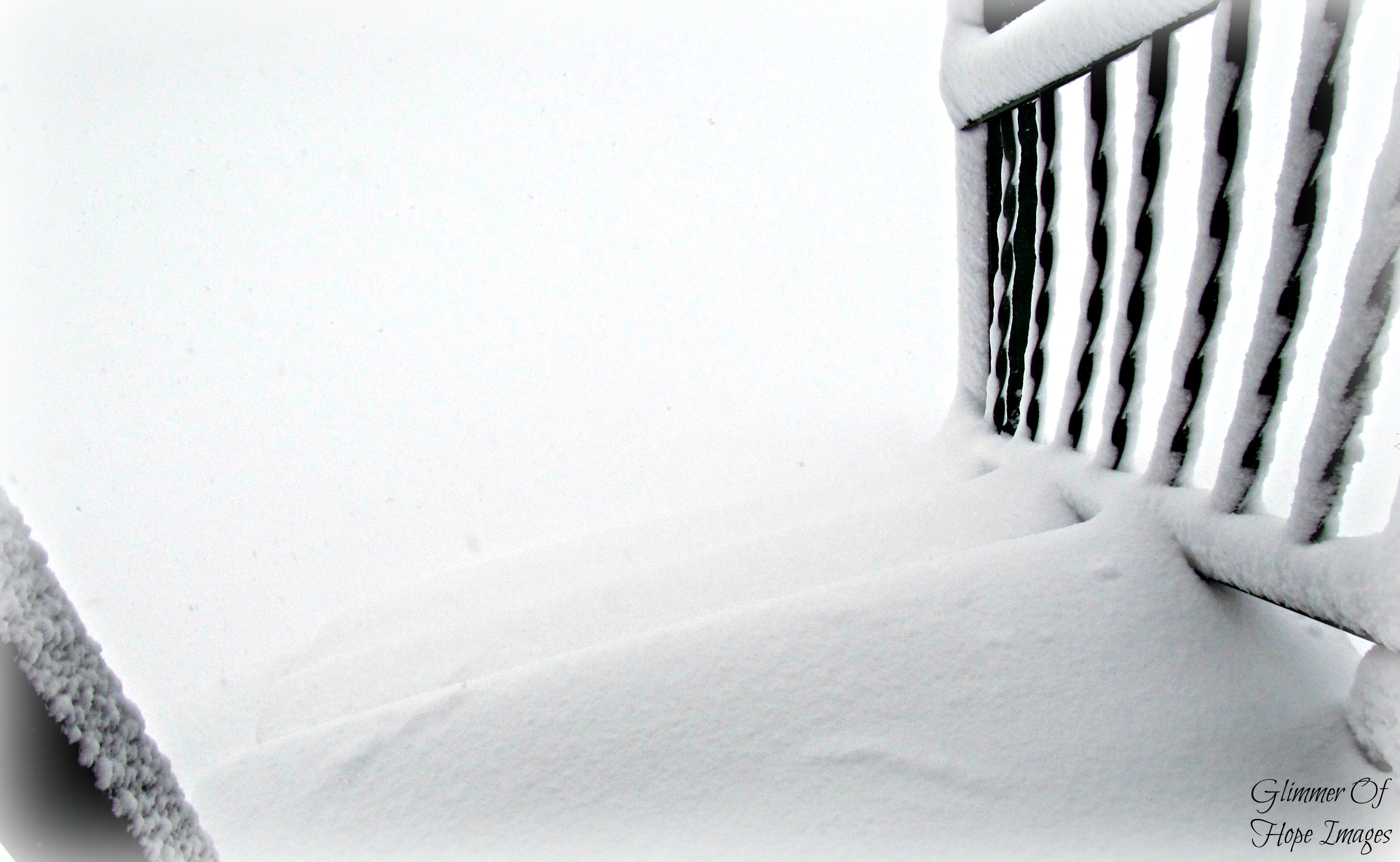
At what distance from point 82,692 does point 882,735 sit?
2.81 feet

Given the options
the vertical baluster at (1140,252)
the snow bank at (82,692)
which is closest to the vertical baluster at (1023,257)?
the vertical baluster at (1140,252)

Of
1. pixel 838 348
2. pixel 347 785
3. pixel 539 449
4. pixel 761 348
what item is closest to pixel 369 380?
pixel 539 449

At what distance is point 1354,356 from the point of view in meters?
0.93

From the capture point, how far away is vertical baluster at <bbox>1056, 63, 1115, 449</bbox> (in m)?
1.36

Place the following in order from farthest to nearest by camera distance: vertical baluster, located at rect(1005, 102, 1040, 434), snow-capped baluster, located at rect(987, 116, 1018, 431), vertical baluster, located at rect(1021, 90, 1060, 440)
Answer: snow-capped baluster, located at rect(987, 116, 1018, 431), vertical baluster, located at rect(1005, 102, 1040, 434), vertical baluster, located at rect(1021, 90, 1060, 440)

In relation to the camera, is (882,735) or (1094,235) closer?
(882,735)

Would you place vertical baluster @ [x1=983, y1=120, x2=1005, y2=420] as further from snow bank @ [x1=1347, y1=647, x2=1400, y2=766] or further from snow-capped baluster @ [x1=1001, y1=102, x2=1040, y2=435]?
snow bank @ [x1=1347, y1=647, x2=1400, y2=766]

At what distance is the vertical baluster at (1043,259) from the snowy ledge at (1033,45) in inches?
2.3

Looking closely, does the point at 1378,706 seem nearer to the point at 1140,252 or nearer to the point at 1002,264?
the point at 1140,252

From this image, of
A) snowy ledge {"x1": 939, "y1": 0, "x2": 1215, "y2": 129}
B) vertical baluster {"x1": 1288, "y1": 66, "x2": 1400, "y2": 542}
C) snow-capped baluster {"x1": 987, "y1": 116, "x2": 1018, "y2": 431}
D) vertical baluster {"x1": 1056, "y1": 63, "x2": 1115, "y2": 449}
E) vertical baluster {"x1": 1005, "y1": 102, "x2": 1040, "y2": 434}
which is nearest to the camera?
vertical baluster {"x1": 1288, "y1": 66, "x2": 1400, "y2": 542}

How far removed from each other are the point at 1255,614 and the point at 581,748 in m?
1.02

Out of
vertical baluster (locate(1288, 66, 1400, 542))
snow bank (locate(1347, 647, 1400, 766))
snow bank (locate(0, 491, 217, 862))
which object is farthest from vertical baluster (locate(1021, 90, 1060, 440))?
snow bank (locate(0, 491, 217, 862))

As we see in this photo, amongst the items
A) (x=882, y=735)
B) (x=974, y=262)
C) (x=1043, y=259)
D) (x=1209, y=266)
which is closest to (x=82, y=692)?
(x=882, y=735)

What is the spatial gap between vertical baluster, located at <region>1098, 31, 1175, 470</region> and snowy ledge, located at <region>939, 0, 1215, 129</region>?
5cm
